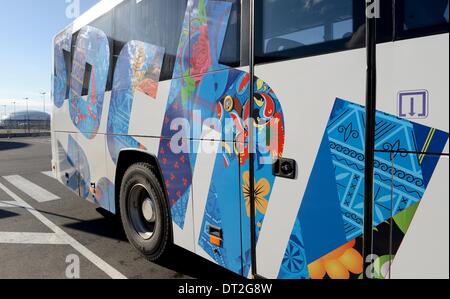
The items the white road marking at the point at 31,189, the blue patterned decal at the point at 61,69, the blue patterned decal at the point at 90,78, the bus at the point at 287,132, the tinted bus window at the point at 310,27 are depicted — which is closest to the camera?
the bus at the point at 287,132

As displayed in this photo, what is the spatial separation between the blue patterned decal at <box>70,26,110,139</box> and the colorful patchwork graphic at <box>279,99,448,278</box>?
3608 mm

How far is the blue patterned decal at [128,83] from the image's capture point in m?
3.73

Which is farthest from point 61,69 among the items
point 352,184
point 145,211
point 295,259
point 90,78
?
point 352,184

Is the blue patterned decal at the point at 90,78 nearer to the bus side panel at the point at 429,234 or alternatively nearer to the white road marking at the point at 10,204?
the white road marking at the point at 10,204

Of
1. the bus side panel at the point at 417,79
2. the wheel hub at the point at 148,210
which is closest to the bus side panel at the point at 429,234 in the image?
the bus side panel at the point at 417,79

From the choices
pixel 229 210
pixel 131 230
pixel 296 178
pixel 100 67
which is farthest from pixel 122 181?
pixel 296 178

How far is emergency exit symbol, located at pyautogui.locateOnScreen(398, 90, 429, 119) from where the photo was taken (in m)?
1.73

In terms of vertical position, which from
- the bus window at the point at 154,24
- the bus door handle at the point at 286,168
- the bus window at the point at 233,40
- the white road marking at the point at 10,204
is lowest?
the white road marking at the point at 10,204

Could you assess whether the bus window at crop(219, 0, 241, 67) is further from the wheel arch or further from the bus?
the wheel arch

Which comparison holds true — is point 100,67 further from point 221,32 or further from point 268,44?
point 268,44

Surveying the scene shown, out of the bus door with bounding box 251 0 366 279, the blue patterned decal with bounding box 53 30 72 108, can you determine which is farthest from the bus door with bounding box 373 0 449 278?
the blue patterned decal with bounding box 53 30 72 108

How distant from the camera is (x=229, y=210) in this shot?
2865 millimetres

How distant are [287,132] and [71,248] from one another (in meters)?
3.79

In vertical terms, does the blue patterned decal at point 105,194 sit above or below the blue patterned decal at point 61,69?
below
